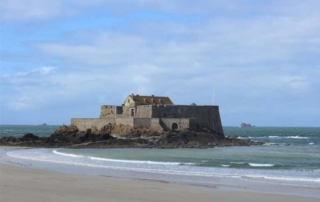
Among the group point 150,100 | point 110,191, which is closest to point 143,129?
point 150,100

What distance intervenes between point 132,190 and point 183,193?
1.56 m

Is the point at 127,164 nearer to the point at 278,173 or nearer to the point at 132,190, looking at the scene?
the point at 278,173

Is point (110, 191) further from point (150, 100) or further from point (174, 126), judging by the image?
point (150, 100)

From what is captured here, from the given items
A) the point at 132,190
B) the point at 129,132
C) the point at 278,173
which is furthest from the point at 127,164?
the point at 129,132

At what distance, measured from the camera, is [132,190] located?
1453cm

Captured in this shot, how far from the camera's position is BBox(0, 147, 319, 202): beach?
12930mm

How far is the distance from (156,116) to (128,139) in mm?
5494

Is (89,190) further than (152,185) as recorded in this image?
No

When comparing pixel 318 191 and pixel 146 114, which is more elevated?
pixel 146 114

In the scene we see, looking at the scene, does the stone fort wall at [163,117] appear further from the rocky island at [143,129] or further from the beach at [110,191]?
the beach at [110,191]

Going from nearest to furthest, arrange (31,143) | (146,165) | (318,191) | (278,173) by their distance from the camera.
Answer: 1. (318,191)
2. (278,173)
3. (146,165)
4. (31,143)

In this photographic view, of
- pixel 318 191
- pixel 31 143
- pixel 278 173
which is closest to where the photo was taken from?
pixel 318 191

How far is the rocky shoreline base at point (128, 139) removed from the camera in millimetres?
41281

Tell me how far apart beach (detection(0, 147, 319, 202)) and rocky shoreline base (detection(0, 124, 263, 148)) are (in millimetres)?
23601
